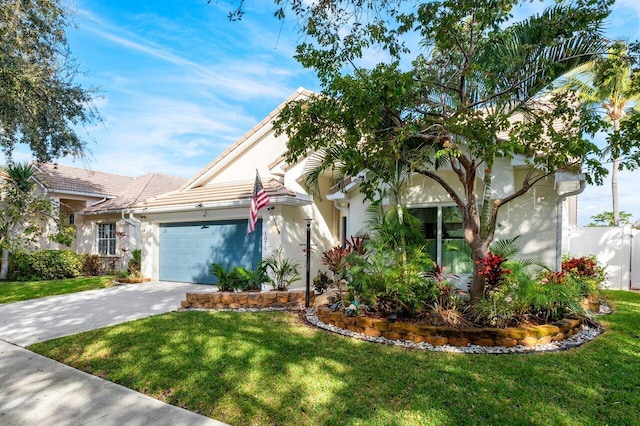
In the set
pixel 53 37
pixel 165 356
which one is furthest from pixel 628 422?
pixel 53 37

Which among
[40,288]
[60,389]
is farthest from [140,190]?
[60,389]

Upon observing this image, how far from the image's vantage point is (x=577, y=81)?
1931 centimetres

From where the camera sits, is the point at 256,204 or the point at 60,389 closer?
the point at 60,389

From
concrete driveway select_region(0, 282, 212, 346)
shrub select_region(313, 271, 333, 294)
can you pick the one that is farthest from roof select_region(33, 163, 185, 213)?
shrub select_region(313, 271, 333, 294)

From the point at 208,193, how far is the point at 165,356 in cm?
951

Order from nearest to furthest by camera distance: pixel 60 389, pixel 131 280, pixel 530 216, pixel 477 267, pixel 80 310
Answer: pixel 60 389, pixel 477 267, pixel 80 310, pixel 530 216, pixel 131 280

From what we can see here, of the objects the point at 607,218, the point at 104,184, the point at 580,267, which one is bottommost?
the point at 580,267

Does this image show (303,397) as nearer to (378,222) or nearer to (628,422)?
(628,422)

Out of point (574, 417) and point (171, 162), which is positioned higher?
point (171, 162)

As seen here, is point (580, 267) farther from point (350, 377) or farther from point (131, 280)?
point (131, 280)

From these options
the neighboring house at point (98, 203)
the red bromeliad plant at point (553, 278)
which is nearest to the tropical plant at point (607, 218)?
the red bromeliad plant at point (553, 278)

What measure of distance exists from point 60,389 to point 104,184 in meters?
21.1

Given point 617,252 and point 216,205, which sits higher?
point 216,205

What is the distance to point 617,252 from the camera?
1433 cm
